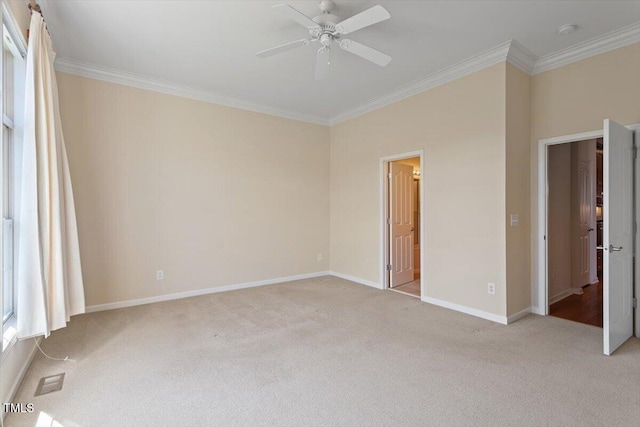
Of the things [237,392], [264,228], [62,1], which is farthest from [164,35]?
[237,392]

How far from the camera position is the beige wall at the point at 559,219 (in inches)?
156

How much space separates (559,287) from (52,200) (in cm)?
577

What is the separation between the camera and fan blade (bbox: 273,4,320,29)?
213 centimetres

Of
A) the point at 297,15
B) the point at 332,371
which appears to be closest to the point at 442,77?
the point at 297,15

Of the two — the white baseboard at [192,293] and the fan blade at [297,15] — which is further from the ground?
the fan blade at [297,15]

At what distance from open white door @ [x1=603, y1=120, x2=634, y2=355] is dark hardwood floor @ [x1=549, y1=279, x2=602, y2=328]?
0.48 metres

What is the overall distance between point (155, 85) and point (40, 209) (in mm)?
2319

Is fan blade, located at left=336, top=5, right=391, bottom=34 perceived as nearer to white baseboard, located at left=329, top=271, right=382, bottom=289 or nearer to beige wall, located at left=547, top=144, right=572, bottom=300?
beige wall, located at left=547, top=144, right=572, bottom=300

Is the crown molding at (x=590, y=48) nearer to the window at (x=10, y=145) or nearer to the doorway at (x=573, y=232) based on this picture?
the doorway at (x=573, y=232)

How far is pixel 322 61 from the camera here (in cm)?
284

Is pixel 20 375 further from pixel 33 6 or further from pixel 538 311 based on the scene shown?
pixel 538 311

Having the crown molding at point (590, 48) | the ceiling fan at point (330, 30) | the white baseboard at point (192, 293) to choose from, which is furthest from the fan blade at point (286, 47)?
the white baseboard at point (192, 293)

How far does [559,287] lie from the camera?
164 inches

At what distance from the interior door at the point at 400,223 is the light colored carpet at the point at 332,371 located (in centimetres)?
132
